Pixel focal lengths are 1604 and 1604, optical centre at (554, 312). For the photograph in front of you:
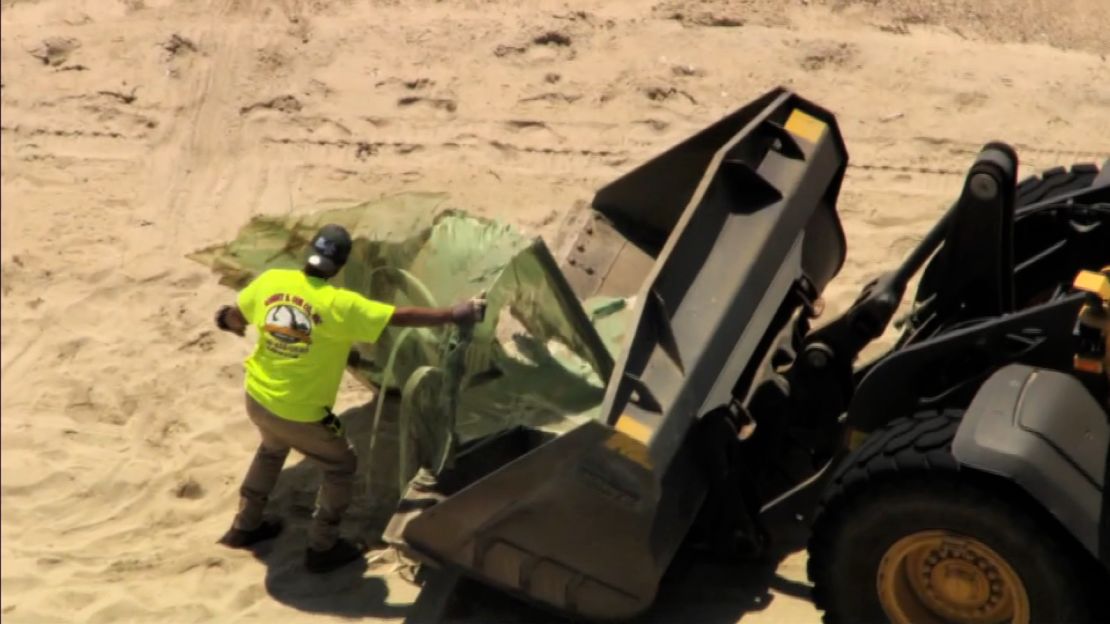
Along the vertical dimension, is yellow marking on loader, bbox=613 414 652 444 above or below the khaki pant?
above

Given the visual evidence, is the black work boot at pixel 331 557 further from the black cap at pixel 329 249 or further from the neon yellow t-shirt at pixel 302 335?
the black cap at pixel 329 249

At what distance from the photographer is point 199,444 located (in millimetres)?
7730

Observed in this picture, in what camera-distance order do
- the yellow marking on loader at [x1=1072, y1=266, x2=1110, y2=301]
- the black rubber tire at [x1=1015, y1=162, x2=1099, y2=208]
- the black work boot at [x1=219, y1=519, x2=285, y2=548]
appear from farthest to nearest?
the black work boot at [x1=219, y1=519, x2=285, y2=548], the black rubber tire at [x1=1015, y1=162, x2=1099, y2=208], the yellow marking on loader at [x1=1072, y1=266, x2=1110, y2=301]

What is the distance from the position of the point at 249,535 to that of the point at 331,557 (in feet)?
1.65

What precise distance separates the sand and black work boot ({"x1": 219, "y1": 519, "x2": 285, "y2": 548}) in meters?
0.31

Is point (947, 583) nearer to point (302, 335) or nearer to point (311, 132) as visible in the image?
point (302, 335)

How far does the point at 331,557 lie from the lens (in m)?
6.56

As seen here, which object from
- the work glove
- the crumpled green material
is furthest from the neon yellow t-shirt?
the work glove

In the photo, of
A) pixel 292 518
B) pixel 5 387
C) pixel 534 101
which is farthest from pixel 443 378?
pixel 534 101

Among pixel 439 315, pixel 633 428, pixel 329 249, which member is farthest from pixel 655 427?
pixel 329 249

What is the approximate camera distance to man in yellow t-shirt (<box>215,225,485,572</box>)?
6145 mm

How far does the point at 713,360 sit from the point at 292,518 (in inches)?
88.5

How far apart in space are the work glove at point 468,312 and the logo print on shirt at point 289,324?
0.67 m

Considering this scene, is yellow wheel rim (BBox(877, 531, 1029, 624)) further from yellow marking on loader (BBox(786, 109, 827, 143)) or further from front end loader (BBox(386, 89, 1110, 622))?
yellow marking on loader (BBox(786, 109, 827, 143))
